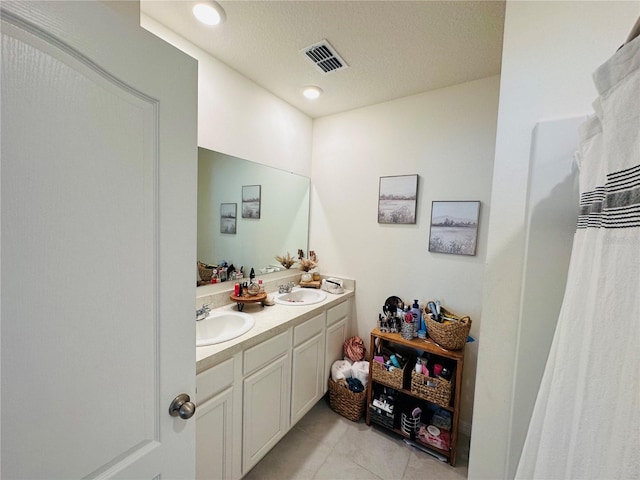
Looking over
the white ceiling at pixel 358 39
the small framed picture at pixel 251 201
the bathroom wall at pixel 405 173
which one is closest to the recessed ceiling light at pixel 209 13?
the white ceiling at pixel 358 39

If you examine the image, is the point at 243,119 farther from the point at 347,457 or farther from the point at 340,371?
the point at 347,457

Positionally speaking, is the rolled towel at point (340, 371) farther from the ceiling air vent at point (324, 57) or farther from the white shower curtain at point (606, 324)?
the ceiling air vent at point (324, 57)

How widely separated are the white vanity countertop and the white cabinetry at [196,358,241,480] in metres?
0.06

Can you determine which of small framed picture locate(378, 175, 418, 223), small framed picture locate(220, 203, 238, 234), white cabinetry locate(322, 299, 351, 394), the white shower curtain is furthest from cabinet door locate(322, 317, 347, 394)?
the white shower curtain

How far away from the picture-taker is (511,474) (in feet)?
2.62

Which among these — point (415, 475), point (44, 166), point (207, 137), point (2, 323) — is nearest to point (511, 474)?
point (415, 475)

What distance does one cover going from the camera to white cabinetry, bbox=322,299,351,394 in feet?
6.42

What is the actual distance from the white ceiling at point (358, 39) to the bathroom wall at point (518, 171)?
57 centimetres

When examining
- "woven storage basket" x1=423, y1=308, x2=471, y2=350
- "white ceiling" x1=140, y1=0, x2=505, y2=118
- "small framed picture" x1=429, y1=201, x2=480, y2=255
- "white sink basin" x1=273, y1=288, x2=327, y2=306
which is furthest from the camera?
"white sink basin" x1=273, y1=288, x2=327, y2=306

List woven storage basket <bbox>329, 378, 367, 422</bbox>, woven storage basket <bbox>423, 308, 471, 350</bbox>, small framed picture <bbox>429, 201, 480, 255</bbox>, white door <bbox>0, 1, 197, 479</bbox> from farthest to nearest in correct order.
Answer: woven storage basket <bbox>329, 378, 367, 422</bbox> → small framed picture <bbox>429, 201, 480, 255</bbox> → woven storage basket <bbox>423, 308, 471, 350</bbox> → white door <bbox>0, 1, 197, 479</bbox>

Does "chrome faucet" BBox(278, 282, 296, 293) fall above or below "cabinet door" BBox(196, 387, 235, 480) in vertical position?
above

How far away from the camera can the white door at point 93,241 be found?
1.49 feet

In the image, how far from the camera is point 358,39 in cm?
138

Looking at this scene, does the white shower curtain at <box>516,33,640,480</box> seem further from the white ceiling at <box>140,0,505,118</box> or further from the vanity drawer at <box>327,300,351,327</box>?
the vanity drawer at <box>327,300,351,327</box>
